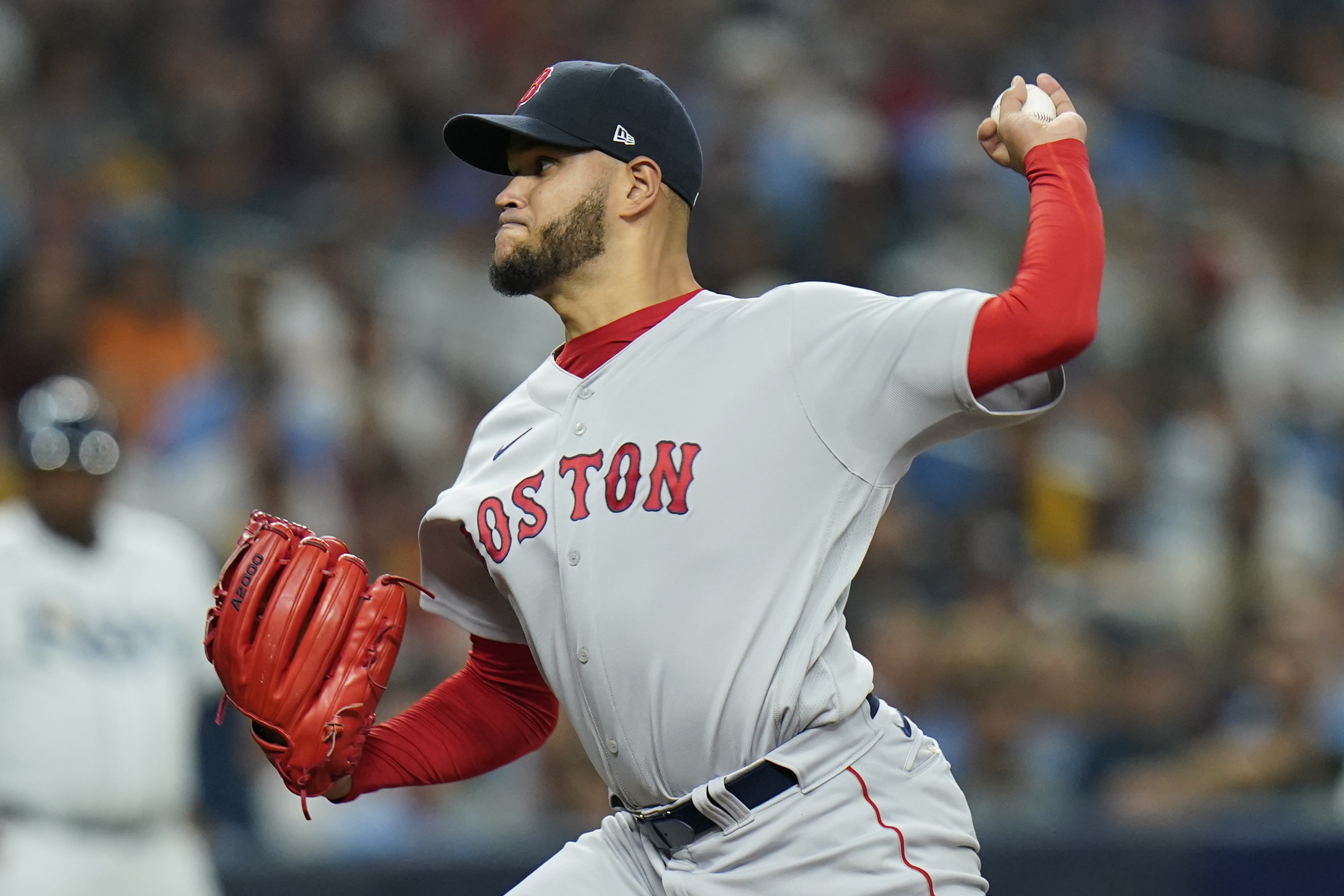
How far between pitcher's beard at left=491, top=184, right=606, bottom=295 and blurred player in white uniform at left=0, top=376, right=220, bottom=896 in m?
2.71

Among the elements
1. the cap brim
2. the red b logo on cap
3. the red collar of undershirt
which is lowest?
the red collar of undershirt

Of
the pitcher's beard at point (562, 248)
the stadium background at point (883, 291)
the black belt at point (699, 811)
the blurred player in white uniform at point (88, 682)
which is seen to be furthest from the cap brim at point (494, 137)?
the stadium background at point (883, 291)

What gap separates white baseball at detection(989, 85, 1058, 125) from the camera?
2820mm

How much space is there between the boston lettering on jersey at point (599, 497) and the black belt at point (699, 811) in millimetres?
425

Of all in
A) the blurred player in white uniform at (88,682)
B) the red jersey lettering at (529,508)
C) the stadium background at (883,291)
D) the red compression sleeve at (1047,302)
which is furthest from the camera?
the stadium background at (883,291)

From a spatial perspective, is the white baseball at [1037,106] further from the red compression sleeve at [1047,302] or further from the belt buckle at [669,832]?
the belt buckle at [669,832]

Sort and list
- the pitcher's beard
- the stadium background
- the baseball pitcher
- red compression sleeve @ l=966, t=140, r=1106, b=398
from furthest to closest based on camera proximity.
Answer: the stadium background → the pitcher's beard → the baseball pitcher → red compression sleeve @ l=966, t=140, r=1106, b=398

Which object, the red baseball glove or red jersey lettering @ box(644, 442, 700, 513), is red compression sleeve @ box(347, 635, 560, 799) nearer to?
the red baseball glove

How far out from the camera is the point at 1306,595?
7625mm

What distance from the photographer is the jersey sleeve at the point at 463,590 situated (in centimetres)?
316

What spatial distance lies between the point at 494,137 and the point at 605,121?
24 cm

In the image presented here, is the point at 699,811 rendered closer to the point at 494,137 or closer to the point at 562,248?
the point at 562,248

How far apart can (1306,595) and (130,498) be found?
4836mm

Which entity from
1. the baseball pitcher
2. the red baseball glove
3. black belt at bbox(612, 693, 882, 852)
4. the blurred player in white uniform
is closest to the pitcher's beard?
the baseball pitcher
